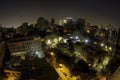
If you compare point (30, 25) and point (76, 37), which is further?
point (30, 25)

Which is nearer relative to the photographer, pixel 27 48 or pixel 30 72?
pixel 30 72

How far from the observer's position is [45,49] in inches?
680

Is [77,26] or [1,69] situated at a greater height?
[1,69]

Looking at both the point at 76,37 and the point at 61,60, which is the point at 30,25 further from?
the point at 61,60

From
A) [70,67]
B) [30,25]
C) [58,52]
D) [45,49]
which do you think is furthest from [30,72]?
[30,25]

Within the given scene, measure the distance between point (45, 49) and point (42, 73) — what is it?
19.8 ft

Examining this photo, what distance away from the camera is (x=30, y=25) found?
88.4ft

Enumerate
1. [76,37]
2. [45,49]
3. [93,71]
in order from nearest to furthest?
[93,71]
[45,49]
[76,37]

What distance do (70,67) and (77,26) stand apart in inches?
604

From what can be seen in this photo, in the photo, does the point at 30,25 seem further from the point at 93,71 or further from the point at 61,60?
the point at 93,71

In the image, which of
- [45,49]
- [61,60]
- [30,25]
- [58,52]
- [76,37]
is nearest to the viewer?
[61,60]

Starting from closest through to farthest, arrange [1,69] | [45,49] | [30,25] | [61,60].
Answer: [1,69], [61,60], [45,49], [30,25]

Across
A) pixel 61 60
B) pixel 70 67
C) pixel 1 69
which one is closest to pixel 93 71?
pixel 70 67

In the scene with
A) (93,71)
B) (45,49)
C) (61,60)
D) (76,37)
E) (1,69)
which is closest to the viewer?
(1,69)
